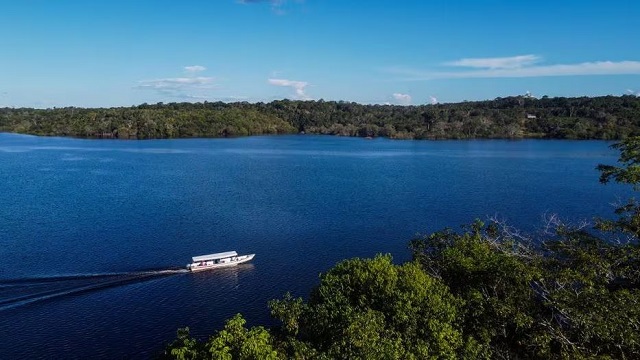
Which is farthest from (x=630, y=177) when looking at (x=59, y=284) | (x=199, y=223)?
(x=199, y=223)

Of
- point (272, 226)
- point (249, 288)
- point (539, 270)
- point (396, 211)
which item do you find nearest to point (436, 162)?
point (396, 211)

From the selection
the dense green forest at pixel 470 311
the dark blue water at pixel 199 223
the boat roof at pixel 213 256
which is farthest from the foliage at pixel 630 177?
the boat roof at pixel 213 256

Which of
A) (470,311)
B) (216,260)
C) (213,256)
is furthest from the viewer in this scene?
(213,256)

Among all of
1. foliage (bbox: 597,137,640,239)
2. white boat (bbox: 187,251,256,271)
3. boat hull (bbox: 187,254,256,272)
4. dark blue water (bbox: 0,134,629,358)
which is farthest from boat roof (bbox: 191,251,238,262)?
foliage (bbox: 597,137,640,239)

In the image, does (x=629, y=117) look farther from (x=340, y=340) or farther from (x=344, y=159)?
(x=340, y=340)

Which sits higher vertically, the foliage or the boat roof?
the foliage

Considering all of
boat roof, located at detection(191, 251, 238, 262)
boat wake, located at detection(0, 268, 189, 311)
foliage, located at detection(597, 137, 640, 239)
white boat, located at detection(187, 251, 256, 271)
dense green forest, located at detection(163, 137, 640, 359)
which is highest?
foliage, located at detection(597, 137, 640, 239)

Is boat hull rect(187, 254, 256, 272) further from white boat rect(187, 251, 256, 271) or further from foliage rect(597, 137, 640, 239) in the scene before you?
foliage rect(597, 137, 640, 239)

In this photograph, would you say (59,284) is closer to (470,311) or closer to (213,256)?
(213,256)
